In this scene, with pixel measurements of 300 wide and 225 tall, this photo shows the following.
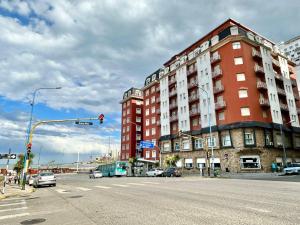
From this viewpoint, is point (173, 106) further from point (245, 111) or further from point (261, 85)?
point (261, 85)

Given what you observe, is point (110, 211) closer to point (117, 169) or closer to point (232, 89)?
point (232, 89)

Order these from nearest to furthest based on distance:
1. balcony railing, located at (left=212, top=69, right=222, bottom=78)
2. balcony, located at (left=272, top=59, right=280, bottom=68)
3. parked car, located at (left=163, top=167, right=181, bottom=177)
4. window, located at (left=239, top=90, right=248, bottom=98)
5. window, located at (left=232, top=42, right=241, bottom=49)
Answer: parked car, located at (left=163, top=167, right=181, bottom=177) < window, located at (left=239, top=90, right=248, bottom=98) < window, located at (left=232, top=42, right=241, bottom=49) < balcony railing, located at (left=212, top=69, right=222, bottom=78) < balcony, located at (left=272, top=59, right=280, bottom=68)

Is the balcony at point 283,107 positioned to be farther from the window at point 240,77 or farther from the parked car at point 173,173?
the parked car at point 173,173

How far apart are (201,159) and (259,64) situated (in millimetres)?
21348

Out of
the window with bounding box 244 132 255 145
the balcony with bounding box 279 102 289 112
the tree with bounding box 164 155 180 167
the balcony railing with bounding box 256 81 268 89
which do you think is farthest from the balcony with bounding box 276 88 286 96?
the tree with bounding box 164 155 180 167

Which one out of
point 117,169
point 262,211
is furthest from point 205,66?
point 262,211

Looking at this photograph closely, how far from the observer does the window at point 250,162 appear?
3869 centimetres

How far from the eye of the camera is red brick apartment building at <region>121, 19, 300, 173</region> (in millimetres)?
40094

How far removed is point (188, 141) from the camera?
50938mm

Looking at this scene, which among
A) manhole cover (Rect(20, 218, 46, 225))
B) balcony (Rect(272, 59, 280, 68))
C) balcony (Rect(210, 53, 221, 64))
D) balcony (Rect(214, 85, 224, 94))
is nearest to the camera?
manhole cover (Rect(20, 218, 46, 225))

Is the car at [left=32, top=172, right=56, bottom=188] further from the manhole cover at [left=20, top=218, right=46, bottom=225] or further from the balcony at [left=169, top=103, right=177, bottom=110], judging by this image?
the balcony at [left=169, top=103, right=177, bottom=110]

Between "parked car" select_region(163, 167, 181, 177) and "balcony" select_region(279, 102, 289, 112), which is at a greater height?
"balcony" select_region(279, 102, 289, 112)

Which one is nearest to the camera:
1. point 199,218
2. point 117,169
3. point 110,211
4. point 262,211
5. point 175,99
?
point 199,218

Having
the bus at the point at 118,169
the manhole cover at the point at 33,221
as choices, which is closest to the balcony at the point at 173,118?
the bus at the point at 118,169
